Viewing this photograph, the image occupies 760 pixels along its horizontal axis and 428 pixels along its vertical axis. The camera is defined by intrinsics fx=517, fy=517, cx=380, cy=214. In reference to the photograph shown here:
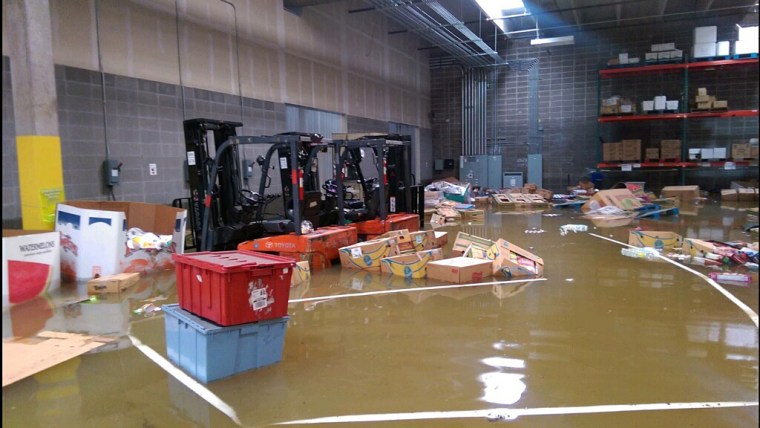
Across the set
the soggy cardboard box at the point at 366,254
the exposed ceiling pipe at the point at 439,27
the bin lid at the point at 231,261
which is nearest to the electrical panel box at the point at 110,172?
the soggy cardboard box at the point at 366,254

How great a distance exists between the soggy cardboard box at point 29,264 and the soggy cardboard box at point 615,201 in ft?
39.4

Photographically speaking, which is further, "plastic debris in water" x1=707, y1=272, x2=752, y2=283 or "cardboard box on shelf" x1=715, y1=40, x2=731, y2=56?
"cardboard box on shelf" x1=715, y1=40, x2=731, y2=56

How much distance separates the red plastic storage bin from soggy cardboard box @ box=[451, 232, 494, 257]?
157 inches

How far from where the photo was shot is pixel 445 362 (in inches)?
150

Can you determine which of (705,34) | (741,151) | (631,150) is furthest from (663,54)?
(741,151)

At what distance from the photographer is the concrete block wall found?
17422 mm

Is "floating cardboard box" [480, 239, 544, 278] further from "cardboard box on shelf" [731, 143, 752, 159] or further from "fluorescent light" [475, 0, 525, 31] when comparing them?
"cardboard box on shelf" [731, 143, 752, 159]

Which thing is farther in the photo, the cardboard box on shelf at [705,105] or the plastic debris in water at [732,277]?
the cardboard box on shelf at [705,105]

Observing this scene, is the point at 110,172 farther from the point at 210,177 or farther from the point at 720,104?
the point at 720,104

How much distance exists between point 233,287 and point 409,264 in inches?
136

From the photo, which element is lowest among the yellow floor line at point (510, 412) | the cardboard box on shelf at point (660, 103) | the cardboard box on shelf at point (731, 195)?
the yellow floor line at point (510, 412)

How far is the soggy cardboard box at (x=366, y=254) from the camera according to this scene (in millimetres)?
7133

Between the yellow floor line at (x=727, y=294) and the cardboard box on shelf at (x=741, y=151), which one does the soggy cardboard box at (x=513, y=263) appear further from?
the cardboard box on shelf at (x=741, y=151)

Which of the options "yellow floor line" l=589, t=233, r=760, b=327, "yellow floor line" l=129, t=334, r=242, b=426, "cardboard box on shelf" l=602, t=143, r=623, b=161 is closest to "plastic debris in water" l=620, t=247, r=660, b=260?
"yellow floor line" l=589, t=233, r=760, b=327
